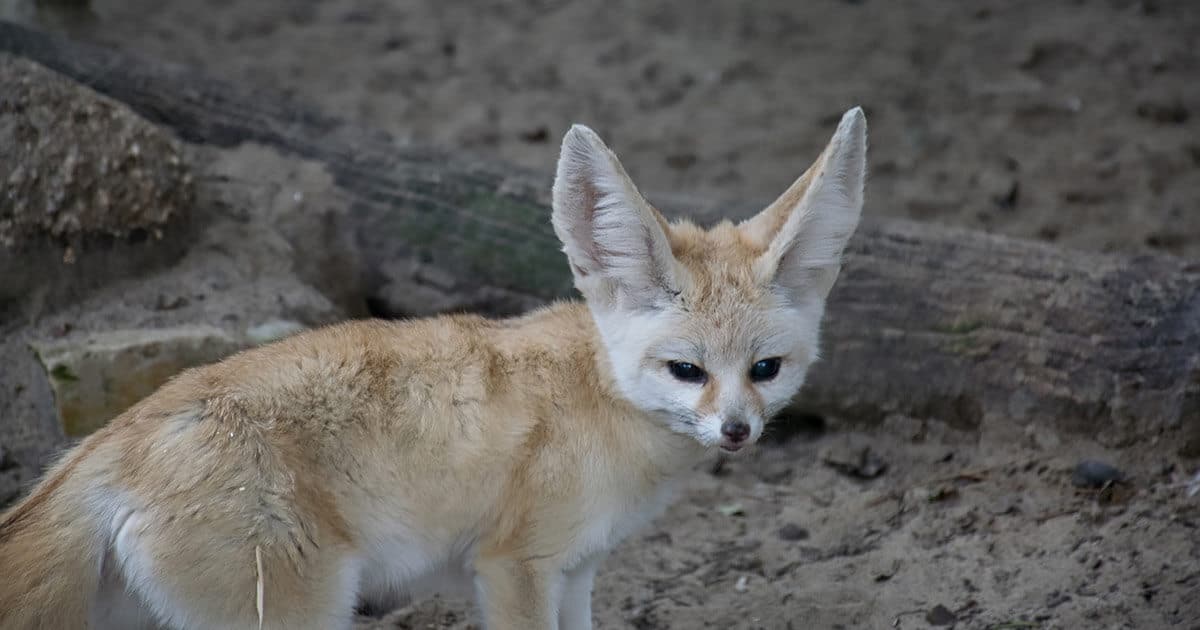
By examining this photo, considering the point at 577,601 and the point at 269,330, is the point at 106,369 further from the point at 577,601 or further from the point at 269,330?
the point at 577,601

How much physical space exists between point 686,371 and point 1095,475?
179 centimetres

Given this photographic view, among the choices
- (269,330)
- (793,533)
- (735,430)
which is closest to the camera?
(735,430)

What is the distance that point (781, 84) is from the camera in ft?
24.7

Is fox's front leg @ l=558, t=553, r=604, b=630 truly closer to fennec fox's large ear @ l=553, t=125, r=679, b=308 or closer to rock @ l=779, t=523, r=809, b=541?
fennec fox's large ear @ l=553, t=125, r=679, b=308

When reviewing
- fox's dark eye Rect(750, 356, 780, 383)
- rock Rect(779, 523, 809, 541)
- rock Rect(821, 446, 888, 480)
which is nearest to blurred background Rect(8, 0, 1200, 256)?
rock Rect(821, 446, 888, 480)

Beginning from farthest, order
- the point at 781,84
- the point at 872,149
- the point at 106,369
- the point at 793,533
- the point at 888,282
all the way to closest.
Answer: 1. the point at 781,84
2. the point at 872,149
3. the point at 888,282
4. the point at 793,533
5. the point at 106,369

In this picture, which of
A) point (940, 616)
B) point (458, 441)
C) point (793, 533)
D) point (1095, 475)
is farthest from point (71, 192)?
point (1095, 475)

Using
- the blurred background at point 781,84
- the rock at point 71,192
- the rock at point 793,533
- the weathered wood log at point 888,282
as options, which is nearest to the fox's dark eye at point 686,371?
the rock at point 793,533

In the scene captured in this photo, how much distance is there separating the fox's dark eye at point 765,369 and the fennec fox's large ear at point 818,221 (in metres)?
0.22

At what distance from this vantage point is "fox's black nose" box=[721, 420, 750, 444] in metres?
3.25

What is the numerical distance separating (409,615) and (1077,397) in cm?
246

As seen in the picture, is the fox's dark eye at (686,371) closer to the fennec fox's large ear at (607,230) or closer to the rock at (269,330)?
the fennec fox's large ear at (607,230)

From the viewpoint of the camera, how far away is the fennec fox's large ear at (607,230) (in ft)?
11.1

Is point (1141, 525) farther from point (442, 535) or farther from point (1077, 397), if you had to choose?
point (442, 535)
